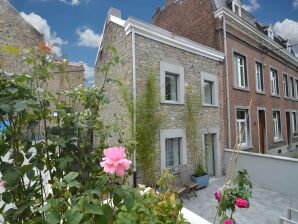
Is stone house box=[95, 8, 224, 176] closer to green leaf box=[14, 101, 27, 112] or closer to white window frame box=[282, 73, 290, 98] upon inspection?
green leaf box=[14, 101, 27, 112]

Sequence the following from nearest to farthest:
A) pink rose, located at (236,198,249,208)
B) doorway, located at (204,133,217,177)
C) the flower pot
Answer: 1. pink rose, located at (236,198,249,208)
2. the flower pot
3. doorway, located at (204,133,217,177)

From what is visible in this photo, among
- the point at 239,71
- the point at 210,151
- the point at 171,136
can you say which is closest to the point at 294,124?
the point at 239,71

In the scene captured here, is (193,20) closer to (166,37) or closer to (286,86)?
(166,37)

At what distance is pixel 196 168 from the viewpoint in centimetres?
814

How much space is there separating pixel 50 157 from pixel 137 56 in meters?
5.87

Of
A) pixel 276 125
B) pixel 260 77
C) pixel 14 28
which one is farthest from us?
pixel 276 125

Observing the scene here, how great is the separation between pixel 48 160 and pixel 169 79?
714 cm

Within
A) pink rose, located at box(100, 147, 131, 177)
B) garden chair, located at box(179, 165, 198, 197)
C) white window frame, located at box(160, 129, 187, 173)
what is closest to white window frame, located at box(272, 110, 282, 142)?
white window frame, located at box(160, 129, 187, 173)

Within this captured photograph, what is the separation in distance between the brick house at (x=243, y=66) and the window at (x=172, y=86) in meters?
3.02

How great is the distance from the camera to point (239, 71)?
37.1ft

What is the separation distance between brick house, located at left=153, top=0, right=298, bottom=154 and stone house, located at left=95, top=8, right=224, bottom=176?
893 millimetres

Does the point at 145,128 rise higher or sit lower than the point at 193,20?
lower

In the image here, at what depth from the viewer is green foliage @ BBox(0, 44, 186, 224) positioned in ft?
3.67

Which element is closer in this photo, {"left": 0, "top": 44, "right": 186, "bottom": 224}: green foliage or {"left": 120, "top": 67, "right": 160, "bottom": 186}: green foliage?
{"left": 0, "top": 44, "right": 186, "bottom": 224}: green foliage
